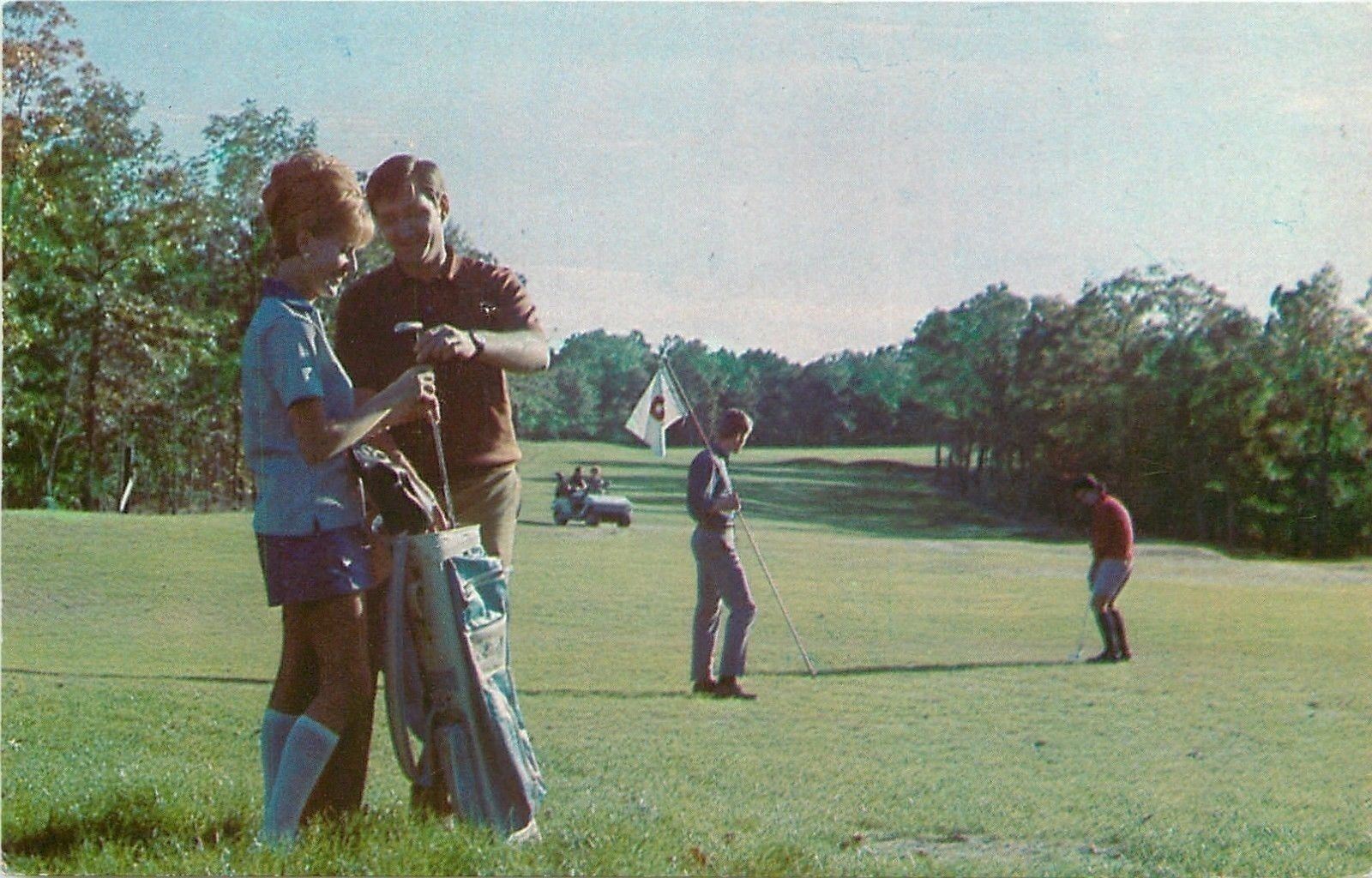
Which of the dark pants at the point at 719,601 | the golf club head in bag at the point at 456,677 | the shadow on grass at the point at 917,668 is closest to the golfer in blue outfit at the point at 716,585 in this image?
the dark pants at the point at 719,601

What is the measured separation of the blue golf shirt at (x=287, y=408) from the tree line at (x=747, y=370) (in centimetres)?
149

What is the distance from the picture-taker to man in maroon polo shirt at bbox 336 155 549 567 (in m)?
3.97

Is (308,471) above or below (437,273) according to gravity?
below

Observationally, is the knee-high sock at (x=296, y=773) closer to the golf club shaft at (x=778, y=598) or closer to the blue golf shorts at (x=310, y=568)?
the blue golf shorts at (x=310, y=568)

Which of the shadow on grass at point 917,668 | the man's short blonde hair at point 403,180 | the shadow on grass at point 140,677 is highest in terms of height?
the man's short blonde hair at point 403,180

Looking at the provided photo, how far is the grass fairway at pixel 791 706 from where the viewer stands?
4109mm

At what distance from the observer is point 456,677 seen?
3535 millimetres

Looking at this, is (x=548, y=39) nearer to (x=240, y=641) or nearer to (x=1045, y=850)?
(x=240, y=641)

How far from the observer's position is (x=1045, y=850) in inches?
171

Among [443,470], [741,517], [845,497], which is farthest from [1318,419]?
[443,470]

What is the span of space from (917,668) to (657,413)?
1867mm

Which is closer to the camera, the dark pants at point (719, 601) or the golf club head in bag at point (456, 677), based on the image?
the golf club head in bag at point (456, 677)

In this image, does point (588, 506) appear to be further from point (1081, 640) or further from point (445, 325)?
point (1081, 640)

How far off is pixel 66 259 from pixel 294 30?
1.50 meters
